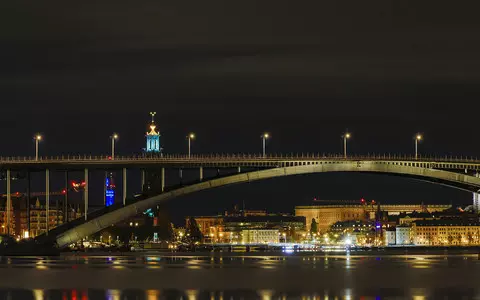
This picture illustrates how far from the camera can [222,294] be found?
222 feet

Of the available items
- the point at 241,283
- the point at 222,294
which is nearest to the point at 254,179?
the point at 241,283

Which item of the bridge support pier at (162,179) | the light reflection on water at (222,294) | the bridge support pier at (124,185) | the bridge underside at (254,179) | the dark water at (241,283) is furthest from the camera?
the bridge support pier at (162,179)

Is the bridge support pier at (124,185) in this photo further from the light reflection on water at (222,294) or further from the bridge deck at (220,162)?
the light reflection on water at (222,294)

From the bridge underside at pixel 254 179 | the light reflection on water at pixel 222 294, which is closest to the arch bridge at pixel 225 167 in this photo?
the bridge underside at pixel 254 179

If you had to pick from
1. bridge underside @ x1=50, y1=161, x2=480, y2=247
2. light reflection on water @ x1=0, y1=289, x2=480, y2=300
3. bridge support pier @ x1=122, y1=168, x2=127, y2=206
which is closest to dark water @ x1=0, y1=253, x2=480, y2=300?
light reflection on water @ x1=0, y1=289, x2=480, y2=300

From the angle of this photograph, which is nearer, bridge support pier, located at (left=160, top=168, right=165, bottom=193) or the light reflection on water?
the light reflection on water

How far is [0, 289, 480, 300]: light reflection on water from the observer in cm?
6512

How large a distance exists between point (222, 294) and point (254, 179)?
288 ft

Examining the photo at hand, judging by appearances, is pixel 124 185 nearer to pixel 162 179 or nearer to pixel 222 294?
pixel 162 179

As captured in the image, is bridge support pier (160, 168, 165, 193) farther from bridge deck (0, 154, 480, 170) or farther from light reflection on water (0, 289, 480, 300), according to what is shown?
light reflection on water (0, 289, 480, 300)

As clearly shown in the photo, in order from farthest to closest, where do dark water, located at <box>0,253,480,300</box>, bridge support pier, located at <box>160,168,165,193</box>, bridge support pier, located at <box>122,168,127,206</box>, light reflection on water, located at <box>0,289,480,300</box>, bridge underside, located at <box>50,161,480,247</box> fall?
bridge support pier, located at <box>160,168,165,193</box>, bridge underside, located at <box>50,161,480,247</box>, bridge support pier, located at <box>122,168,127,206</box>, dark water, located at <box>0,253,480,300</box>, light reflection on water, located at <box>0,289,480,300</box>

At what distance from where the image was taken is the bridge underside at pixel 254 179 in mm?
149250

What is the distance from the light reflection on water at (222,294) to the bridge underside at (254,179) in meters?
78.5

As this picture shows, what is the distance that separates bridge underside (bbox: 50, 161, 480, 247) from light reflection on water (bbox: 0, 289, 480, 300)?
7852 cm
